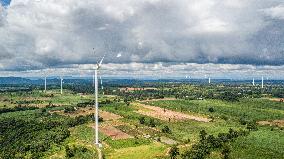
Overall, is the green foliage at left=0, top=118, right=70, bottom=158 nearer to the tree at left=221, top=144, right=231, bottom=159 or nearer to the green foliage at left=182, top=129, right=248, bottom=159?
the green foliage at left=182, top=129, right=248, bottom=159

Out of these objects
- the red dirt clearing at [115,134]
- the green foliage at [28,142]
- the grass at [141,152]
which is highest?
the red dirt clearing at [115,134]

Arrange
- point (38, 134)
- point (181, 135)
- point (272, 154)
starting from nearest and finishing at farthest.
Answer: point (272, 154)
point (181, 135)
point (38, 134)

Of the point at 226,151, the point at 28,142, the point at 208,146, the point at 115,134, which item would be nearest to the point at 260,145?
the point at 226,151

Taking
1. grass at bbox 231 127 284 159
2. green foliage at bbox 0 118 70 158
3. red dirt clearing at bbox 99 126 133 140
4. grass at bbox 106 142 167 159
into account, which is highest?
grass at bbox 231 127 284 159

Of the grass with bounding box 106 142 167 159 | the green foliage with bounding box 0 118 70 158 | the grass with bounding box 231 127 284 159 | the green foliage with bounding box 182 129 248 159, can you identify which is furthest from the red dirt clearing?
the grass with bounding box 231 127 284 159

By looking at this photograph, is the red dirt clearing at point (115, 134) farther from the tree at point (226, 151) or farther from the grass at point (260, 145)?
the grass at point (260, 145)

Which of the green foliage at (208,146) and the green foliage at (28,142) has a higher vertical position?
A: the green foliage at (208,146)

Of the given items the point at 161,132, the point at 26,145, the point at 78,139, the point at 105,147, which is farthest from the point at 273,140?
the point at 26,145

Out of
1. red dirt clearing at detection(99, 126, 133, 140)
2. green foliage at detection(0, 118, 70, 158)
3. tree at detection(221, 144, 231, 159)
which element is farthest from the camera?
red dirt clearing at detection(99, 126, 133, 140)

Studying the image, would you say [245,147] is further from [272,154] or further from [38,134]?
[38,134]

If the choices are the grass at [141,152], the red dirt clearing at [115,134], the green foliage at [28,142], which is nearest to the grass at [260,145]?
the grass at [141,152]

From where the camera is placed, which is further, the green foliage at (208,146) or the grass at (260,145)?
the grass at (260,145)
